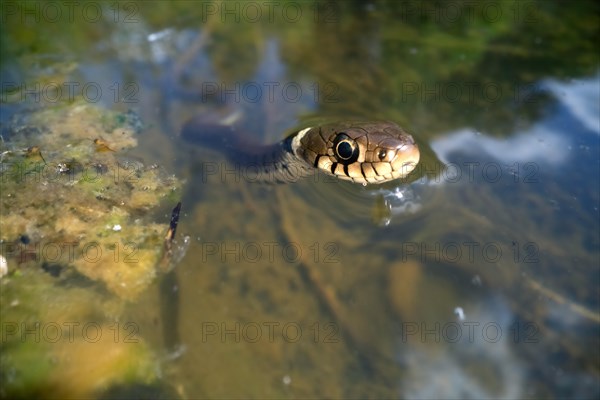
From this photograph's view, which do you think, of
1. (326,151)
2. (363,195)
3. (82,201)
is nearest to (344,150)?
(326,151)

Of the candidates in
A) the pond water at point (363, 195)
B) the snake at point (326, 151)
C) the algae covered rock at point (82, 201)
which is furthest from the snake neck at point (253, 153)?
the algae covered rock at point (82, 201)

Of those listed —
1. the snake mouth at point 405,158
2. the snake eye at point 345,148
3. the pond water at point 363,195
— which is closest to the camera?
the pond water at point 363,195

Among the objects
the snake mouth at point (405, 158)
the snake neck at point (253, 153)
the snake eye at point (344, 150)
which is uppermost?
the snake mouth at point (405, 158)

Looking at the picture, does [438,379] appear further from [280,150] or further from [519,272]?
[280,150]

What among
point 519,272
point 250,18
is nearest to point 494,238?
point 519,272

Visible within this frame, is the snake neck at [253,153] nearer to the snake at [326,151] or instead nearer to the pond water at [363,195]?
the snake at [326,151]

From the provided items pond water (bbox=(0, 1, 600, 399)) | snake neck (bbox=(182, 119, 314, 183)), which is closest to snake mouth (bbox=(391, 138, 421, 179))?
pond water (bbox=(0, 1, 600, 399))

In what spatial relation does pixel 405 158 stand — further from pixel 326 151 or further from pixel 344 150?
pixel 326 151

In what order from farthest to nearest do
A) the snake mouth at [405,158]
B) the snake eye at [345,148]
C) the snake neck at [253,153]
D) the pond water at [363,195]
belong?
1. the snake neck at [253,153]
2. the snake eye at [345,148]
3. the snake mouth at [405,158]
4. the pond water at [363,195]
